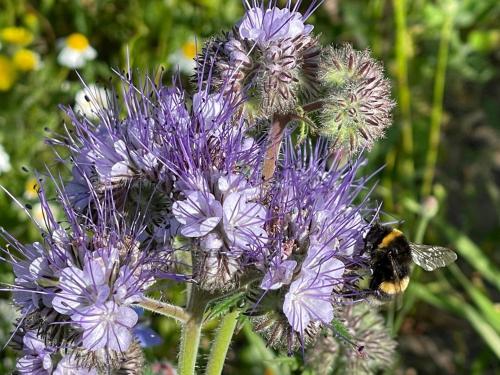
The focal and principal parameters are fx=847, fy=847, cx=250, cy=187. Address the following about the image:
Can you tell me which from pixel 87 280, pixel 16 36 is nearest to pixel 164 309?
pixel 87 280

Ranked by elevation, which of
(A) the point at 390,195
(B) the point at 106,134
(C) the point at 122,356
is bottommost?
(C) the point at 122,356

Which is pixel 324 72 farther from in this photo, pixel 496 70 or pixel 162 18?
pixel 496 70

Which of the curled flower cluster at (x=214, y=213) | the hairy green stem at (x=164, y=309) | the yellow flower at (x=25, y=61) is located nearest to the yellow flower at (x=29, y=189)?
the yellow flower at (x=25, y=61)

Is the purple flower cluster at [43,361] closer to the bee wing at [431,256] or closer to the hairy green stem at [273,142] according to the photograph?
the hairy green stem at [273,142]

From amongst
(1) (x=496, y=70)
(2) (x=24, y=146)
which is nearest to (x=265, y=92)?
(2) (x=24, y=146)

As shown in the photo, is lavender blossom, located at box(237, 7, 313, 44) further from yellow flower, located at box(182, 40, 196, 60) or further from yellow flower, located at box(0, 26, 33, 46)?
yellow flower, located at box(0, 26, 33, 46)

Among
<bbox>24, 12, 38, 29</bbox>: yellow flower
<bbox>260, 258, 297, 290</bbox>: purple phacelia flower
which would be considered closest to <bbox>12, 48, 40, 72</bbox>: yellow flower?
<bbox>24, 12, 38, 29</bbox>: yellow flower

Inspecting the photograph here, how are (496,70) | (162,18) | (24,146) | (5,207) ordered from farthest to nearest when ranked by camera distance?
(496,70) → (162,18) → (24,146) → (5,207)

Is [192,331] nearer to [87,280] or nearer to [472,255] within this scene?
[87,280]
